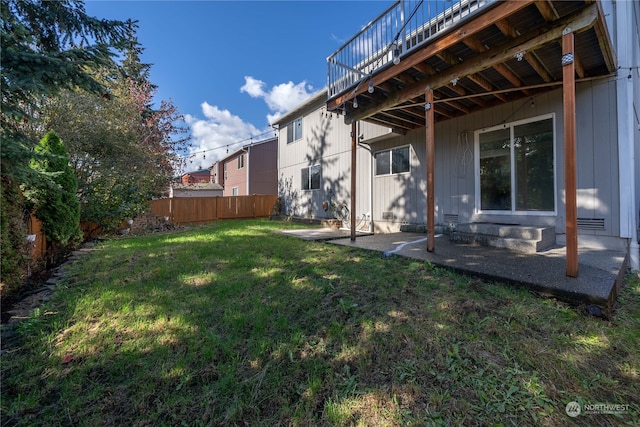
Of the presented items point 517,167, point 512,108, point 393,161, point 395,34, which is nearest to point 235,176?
point 393,161

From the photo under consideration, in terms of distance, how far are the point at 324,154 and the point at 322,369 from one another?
28.3ft

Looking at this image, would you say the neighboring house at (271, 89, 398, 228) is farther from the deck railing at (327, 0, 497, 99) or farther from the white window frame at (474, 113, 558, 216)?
the white window frame at (474, 113, 558, 216)

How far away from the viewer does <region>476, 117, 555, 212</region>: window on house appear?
456cm

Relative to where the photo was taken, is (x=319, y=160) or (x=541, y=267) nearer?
(x=541, y=267)

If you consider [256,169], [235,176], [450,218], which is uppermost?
[256,169]

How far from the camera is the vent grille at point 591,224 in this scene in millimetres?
4031

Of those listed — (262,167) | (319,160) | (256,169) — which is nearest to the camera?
(319,160)

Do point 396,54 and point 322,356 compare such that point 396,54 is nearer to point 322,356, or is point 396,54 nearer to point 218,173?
point 322,356

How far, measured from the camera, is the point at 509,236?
4.39 meters

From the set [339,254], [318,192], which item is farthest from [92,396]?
[318,192]

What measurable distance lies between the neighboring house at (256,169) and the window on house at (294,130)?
7236 mm

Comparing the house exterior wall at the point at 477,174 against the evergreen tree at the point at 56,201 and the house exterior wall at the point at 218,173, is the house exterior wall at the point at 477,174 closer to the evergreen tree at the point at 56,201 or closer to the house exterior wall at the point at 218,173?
the evergreen tree at the point at 56,201

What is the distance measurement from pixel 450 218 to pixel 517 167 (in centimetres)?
157

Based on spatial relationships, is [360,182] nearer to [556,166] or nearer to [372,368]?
[556,166]
